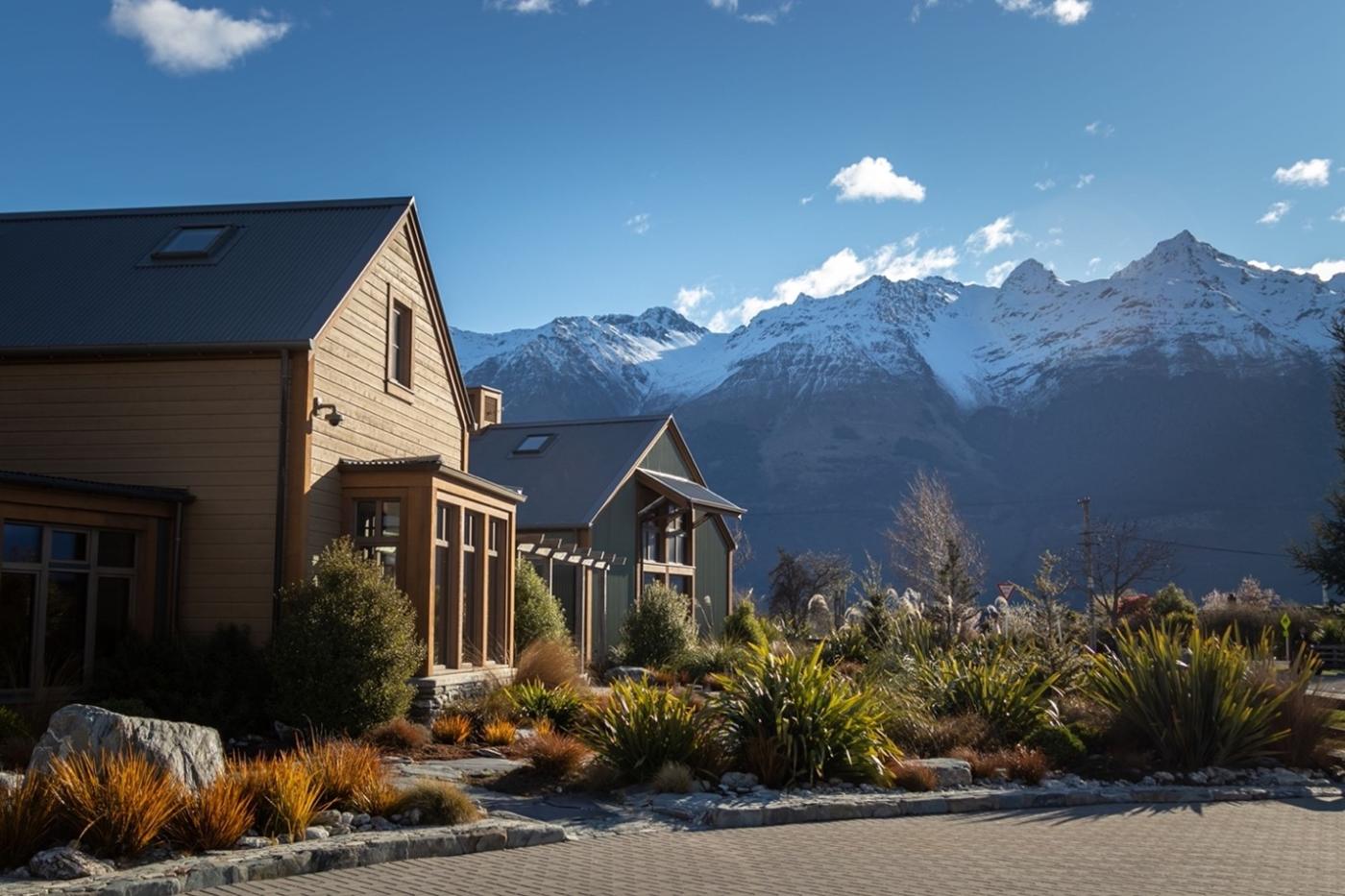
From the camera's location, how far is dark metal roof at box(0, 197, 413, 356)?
1633 cm

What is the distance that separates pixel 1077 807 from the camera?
1183cm

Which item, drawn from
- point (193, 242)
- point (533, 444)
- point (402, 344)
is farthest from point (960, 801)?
point (533, 444)

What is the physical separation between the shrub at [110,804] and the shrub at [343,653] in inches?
211

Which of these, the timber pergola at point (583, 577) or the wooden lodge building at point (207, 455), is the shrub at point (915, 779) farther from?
the timber pergola at point (583, 577)

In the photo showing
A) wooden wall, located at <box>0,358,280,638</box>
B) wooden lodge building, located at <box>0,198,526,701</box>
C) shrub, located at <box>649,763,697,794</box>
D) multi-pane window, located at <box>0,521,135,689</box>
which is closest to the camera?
shrub, located at <box>649,763,697,794</box>

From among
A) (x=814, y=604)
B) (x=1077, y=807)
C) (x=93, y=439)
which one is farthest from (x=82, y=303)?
(x=814, y=604)

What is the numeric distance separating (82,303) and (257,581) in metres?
5.00

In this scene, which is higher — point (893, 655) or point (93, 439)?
A: point (93, 439)

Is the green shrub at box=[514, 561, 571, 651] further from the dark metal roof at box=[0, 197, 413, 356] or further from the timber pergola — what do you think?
the dark metal roof at box=[0, 197, 413, 356]

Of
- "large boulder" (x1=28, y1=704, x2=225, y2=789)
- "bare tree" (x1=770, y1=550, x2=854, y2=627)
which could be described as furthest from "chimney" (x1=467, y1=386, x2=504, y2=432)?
"large boulder" (x1=28, y1=704, x2=225, y2=789)

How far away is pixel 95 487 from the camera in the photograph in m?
14.4

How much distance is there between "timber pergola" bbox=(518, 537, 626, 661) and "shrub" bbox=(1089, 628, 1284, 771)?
42.2ft

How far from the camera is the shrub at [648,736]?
12.0 m

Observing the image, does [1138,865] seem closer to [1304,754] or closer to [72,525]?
[1304,754]
